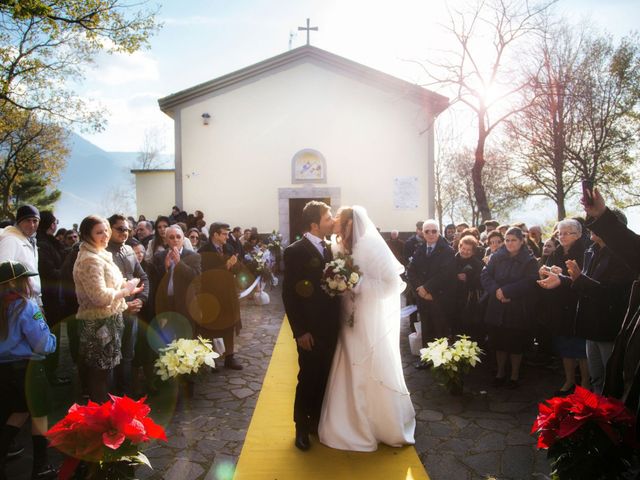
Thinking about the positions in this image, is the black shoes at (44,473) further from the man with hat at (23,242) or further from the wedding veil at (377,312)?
the wedding veil at (377,312)

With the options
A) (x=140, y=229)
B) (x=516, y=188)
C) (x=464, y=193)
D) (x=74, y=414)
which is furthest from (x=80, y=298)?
(x=464, y=193)

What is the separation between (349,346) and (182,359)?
87.5 inches

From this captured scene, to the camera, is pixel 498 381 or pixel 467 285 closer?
pixel 498 381

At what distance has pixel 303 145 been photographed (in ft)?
61.0

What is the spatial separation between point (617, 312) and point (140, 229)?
741 cm

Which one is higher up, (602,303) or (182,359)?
(602,303)

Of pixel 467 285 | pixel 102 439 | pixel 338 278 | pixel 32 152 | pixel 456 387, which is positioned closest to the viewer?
pixel 102 439

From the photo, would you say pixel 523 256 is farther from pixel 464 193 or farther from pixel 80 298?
pixel 464 193

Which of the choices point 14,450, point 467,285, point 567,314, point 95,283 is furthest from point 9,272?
point 467,285

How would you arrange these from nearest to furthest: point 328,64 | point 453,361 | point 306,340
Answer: point 306,340 < point 453,361 < point 328,64

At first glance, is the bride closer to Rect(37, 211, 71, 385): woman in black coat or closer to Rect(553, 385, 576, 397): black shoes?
Rect(553, 385, 576, 397): black shoes

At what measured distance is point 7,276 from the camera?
362 centimetres

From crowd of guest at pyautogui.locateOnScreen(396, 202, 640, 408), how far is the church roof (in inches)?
444

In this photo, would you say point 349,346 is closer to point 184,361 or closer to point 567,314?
point 184,361
